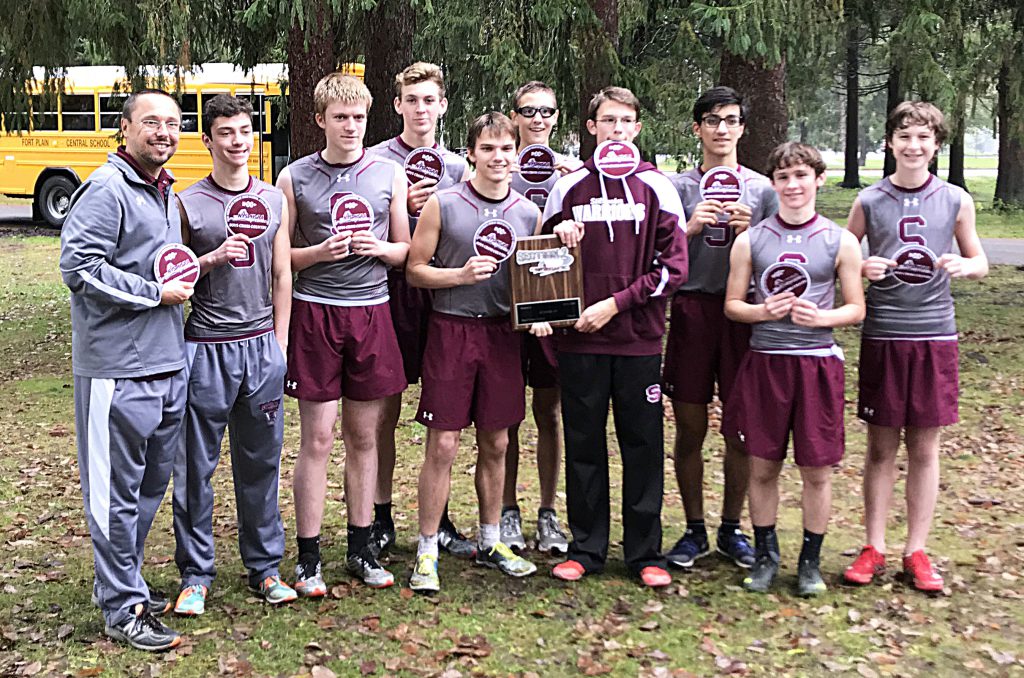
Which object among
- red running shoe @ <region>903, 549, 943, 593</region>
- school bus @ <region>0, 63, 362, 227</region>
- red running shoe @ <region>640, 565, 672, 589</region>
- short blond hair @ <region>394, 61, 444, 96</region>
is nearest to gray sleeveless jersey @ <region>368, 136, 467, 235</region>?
short blond hair @ <region>394, 61, 444, 96</region>

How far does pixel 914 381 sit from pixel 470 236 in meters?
2.16

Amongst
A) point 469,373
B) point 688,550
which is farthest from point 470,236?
point 688,550

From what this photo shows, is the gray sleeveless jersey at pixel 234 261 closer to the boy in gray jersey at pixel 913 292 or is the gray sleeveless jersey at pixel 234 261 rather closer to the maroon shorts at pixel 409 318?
the maroon shorts at pixel 409 318

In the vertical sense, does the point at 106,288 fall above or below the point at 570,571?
above

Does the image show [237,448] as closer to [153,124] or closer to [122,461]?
[122,461]

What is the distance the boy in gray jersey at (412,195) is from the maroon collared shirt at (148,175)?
119cm

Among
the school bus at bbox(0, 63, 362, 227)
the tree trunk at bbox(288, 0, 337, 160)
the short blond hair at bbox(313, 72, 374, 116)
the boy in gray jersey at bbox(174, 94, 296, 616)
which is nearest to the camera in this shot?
the boy in gray jersey at bbox(174, 94, 296, 616)

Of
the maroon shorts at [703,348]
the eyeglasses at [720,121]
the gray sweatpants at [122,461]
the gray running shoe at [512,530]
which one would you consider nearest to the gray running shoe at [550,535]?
the gray running shoe at [512,530]

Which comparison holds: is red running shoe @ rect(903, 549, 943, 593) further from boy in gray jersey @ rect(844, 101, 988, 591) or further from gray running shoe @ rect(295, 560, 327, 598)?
gray running shoe @ rect(295, 560, 327, 598)

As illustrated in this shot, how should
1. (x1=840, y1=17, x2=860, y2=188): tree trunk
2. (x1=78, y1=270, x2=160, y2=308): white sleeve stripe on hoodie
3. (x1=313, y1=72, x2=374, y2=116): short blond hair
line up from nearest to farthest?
(x1=78, y1=270, x2=160, y2=308): white sleeve stripe on hoodie < (x1=313, y1=72, x2=374, y2=116): short blond hair < (x1=840, y1=17, x2=860, y2=188): tree trunk

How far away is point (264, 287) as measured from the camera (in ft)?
15.8

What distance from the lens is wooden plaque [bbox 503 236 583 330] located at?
5.01 metres

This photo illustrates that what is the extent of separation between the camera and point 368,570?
5336mm

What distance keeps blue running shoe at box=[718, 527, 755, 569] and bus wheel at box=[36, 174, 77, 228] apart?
21.5m
